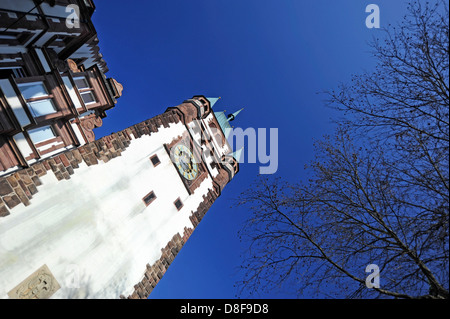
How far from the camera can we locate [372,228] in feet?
22.4

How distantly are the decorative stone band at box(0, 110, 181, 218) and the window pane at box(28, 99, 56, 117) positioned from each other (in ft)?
6.40

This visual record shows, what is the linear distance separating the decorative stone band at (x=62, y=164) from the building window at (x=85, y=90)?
259 centimetres

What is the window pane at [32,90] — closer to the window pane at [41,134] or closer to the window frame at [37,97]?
the window frame at [37,97]

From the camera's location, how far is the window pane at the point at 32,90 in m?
9.98

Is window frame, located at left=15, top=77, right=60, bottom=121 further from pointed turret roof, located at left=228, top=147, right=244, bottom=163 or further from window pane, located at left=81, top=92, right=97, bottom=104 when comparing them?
pointed turret roof, located at left=228, top=147, right=244, bottom=163

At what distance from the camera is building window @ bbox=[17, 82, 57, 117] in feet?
33.0

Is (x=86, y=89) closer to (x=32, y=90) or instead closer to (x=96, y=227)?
(x=32, y=90)

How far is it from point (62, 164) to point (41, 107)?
2.72m

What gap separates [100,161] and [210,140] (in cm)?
1343

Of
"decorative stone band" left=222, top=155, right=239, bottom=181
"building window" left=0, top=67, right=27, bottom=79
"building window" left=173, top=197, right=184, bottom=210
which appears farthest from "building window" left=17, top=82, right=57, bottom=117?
"decorative stone band" left=222, top=155, right=239, bottom=181

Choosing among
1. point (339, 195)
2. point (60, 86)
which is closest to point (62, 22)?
point (60, 86)

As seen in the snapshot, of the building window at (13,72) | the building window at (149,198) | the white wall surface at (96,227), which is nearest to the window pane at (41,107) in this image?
the building window at (13,72)

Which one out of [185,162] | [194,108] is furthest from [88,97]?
[194,108]

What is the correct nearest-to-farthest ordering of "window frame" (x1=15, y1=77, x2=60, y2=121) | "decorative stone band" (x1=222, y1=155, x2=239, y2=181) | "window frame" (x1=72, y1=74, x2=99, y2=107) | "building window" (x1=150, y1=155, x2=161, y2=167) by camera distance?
"window frame" (x1=15, y1=77, x2=60, y2=121)
"window frame" (x1=72, y1=74, x2=99, y2=107)
"building window" (x1=150, y1=155, x2=161, y2=167)
"decorative stone band" (x1=222, y1=155, x2=239, y2=181)
